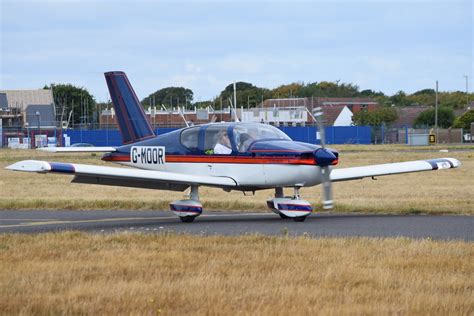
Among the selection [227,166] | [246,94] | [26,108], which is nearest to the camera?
[227,166]

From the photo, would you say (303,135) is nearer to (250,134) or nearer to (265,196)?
(265,196)

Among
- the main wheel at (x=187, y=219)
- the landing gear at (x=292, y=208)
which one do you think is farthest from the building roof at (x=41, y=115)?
the landing gear at (x=292, y=208)

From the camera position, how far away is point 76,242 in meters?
13.6

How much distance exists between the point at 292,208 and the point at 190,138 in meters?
2.89

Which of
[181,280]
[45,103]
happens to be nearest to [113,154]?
[181,280]

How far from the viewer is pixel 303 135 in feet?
279

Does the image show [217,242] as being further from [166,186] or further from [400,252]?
[166,186]

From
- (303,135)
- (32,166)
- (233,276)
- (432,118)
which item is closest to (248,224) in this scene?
(32,166)

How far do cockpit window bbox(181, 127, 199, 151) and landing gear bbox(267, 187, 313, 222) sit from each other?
2.06 meters

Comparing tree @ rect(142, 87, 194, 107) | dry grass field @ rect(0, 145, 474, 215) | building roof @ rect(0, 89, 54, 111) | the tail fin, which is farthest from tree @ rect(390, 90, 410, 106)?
the tail fin

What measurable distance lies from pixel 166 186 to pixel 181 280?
880 centimetres

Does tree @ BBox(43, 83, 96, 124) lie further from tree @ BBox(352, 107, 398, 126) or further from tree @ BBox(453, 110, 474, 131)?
tree @ BBox(453, 110, 474, 131)

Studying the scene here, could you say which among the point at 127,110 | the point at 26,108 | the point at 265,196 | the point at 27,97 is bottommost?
the point at 265,196

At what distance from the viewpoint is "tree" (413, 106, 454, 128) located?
4660 inches
